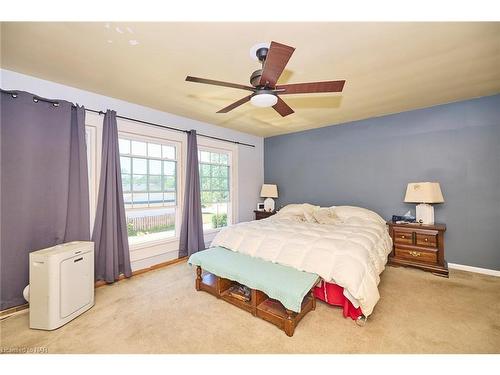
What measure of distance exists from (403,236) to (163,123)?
4138mm

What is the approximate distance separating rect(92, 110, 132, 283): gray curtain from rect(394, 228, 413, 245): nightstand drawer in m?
4.02

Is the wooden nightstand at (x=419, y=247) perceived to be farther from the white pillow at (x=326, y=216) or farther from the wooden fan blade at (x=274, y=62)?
the wooden fan blade at (x=274, y=62)

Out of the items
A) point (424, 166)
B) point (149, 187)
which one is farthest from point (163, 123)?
point (424, 166)

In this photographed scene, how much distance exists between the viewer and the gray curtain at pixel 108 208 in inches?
107

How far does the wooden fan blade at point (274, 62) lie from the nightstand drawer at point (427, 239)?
3091mm

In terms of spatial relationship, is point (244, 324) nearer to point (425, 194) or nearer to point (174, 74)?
point (174, 74)

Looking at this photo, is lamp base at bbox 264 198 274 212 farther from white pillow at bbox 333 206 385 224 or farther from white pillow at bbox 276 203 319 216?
white pillow at bbox 333 206 385 224

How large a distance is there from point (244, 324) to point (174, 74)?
261 cm

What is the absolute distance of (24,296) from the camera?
2.09m

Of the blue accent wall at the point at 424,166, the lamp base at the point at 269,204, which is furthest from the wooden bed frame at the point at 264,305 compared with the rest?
the blue accent wall at the point at 424,166

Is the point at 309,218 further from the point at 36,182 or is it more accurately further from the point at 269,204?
the point at 36,182

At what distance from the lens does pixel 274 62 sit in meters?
1.44
